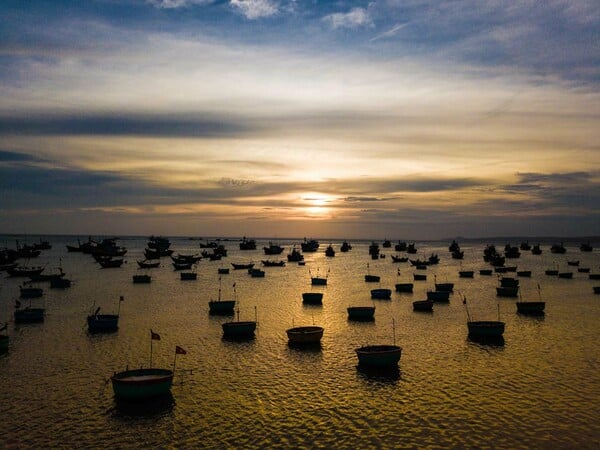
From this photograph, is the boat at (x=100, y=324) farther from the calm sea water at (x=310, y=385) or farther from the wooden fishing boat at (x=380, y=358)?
the wooden fishing boat at (x=380, y=358)

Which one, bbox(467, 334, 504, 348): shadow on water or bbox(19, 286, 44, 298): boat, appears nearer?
bbox(467, 334, 504, 348): shadow on water

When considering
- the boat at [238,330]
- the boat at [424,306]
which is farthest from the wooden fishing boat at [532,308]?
the boat at [238,330]

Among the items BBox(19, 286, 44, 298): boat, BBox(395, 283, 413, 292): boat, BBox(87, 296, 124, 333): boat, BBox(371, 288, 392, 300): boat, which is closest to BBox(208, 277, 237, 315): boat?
BBox(87, 296, 124, 333): boat

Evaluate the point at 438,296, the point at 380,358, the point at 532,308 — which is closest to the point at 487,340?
the point at 380,358

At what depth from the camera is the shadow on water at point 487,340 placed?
4331 centimetres

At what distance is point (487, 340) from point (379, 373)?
599 inches

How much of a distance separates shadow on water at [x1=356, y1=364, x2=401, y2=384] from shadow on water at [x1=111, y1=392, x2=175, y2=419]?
13.5 metres

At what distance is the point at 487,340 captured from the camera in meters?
44.4

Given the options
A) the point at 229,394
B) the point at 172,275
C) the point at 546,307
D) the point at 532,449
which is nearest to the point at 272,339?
the point at 229,394

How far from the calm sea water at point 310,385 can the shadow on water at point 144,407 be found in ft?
0.43

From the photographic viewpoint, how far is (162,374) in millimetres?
31000

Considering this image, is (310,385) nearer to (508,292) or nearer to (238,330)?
(238,330)

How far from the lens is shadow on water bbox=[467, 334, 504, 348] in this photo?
43.3 meters

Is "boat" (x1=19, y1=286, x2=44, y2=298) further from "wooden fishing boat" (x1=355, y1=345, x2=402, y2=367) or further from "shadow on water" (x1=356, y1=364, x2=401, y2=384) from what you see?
"wooden fishing boat" (x1=355, y1=345, x2=402, y2=367)
